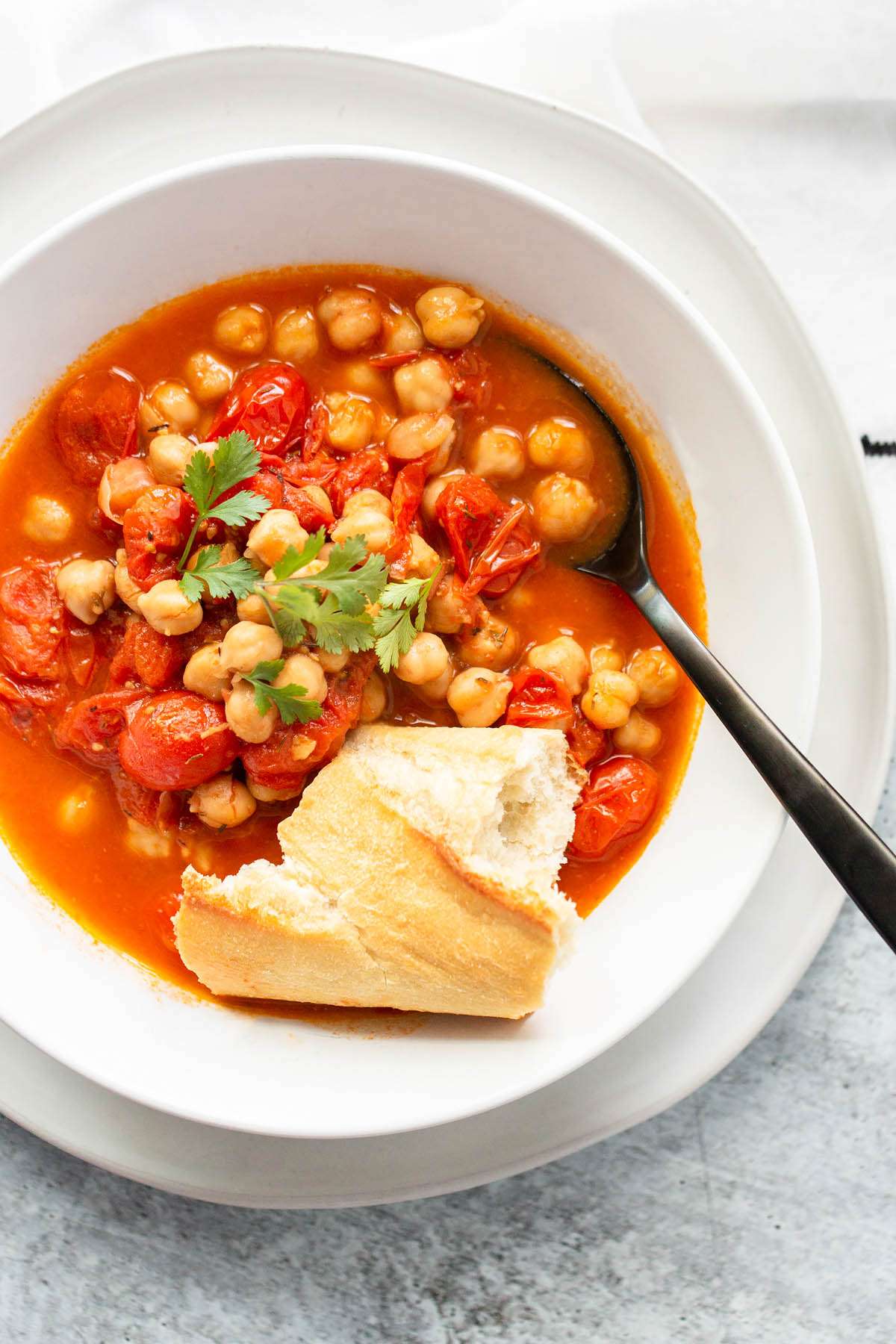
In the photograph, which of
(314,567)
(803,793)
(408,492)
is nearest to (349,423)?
(408,492)

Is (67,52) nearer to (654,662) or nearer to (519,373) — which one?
(519,373)

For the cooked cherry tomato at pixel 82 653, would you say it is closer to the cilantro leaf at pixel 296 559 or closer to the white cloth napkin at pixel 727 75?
the cilantro leaf at pixel 296 559

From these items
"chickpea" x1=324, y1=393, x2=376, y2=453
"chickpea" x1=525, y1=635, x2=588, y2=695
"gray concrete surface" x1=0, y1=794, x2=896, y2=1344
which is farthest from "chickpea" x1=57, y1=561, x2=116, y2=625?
"gray concrete surface" x1=0, y1=794, x2=896, y2=1344

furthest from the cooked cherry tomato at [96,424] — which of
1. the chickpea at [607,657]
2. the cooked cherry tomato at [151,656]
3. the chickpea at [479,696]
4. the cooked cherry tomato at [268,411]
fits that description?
the chickpea at [607,657]

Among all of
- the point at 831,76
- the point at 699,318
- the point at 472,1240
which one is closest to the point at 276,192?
the point at 699,318

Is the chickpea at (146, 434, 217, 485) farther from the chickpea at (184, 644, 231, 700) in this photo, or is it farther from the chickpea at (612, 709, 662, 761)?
the chickpea at (612, 709, 662, 761)
